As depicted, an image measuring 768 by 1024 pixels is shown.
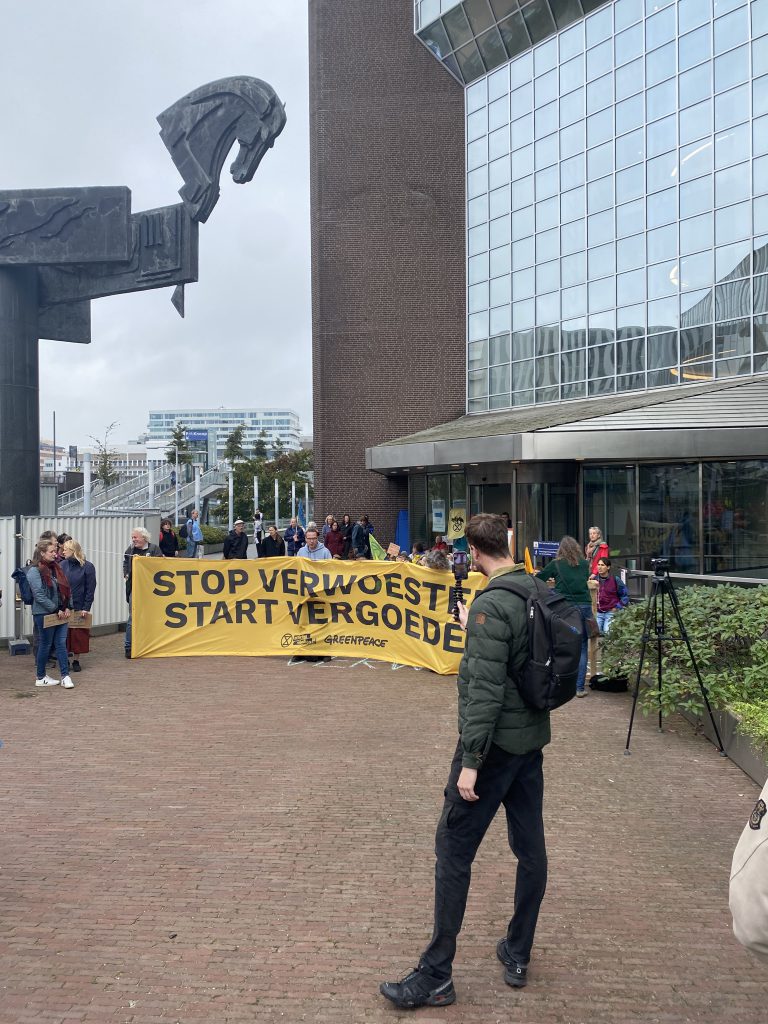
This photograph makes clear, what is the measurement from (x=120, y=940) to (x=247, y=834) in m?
1.49

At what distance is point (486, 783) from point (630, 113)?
86.3 ft

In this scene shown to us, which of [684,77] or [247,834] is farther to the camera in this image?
[684,77]

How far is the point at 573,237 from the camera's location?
1079 inches

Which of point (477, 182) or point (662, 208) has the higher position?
point (477, 182)

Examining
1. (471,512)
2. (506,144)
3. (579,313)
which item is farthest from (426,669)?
(506,144)

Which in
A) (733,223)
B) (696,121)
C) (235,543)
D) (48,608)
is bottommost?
(48,608)

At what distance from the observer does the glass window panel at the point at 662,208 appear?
24234 millimetres

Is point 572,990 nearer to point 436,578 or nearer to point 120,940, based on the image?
point 120,940

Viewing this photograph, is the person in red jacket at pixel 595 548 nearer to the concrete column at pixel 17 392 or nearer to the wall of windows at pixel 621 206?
the wall of windows at pixel 621 206

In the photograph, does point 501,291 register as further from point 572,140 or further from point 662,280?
point 662,280

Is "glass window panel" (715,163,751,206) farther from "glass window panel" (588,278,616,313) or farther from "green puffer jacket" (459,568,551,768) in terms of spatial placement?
"green puffer jacket" (459,568,551,768)

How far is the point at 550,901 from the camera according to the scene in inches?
192

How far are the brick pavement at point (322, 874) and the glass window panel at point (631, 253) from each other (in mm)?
19378

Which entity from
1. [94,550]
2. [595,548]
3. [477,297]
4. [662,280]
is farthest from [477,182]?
[595,548]
